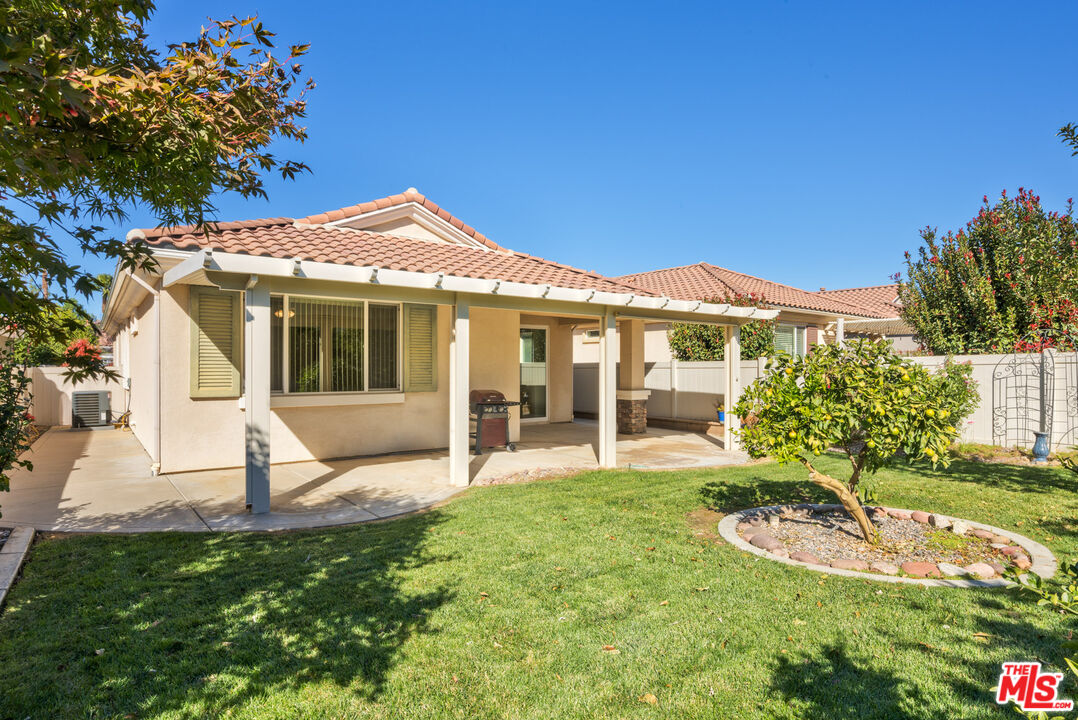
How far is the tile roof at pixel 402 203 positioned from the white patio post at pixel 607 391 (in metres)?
3.78

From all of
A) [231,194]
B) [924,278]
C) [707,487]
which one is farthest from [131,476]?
[924,278]

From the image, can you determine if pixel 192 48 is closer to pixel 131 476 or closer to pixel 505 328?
pixel 131 476

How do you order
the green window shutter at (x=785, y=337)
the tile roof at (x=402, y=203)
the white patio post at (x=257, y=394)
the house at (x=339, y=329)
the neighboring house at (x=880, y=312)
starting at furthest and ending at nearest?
the neighboring house at (x=880, y=312), the green window shutter at (x=785, y=337), the tile roof at (x=402, y=203), the house at (x=339, y=329), the white patio post at (x=257, y=394)

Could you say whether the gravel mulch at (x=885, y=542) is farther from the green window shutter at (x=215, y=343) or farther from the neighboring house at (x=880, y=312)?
the neighboring house at (x=880, y=312)

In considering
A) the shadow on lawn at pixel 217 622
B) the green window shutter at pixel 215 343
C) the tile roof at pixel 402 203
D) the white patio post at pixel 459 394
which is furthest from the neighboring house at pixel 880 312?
the shadow on lawn at pixel 217 622

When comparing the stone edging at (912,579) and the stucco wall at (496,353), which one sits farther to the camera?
the stucco wall at (496,353)

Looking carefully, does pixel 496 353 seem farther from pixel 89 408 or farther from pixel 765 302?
pixel 89 408

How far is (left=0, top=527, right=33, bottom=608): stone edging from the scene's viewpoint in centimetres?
414

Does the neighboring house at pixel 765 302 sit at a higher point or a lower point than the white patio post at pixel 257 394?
higher

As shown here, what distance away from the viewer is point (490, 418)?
1055 centimetres

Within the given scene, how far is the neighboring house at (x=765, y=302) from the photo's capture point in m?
16.5

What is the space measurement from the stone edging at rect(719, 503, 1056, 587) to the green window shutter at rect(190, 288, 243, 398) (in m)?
7.52

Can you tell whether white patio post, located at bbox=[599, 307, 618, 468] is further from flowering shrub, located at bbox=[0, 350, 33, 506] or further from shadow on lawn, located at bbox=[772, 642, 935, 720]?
flowering shrub, located at bbox=[0, 350, 33, 506]

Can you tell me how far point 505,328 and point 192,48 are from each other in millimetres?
8694
